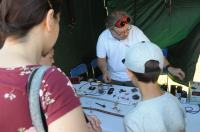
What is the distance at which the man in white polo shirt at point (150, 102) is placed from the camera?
6.72ft

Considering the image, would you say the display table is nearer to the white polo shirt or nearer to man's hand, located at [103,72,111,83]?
man's hand, located at [103,72,111,83]

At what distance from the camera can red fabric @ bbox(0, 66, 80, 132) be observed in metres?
1.07

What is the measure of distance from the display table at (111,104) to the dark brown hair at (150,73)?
2.55 ft

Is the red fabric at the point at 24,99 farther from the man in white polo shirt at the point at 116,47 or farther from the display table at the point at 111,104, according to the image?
the man in white polo shirt at the point at 116,47

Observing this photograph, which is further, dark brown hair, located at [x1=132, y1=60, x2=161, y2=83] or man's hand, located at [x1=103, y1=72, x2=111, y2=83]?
man's hand, located at [x1=103, y1=72, x2=111, y2=83]

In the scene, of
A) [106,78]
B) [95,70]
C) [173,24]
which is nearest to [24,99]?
[106,78]

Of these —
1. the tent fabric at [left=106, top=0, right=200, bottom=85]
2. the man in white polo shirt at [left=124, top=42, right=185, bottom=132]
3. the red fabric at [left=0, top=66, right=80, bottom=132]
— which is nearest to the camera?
the red fabric at [left=0, top=66, right=80, bottom=132]

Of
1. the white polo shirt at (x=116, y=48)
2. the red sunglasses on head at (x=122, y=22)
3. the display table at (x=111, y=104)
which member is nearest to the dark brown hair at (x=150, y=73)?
the display table at (x=111, y=104)

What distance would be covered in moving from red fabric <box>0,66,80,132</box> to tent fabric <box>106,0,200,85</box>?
4.05 m

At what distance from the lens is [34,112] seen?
1.07m

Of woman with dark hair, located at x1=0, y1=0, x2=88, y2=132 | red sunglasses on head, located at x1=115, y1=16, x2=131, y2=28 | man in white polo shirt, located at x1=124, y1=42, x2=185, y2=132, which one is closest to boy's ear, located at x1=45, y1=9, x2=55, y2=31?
woman with dark hair, located at x1=0, y1=0, x2=88, y2=132

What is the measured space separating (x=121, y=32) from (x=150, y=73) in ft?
5.79

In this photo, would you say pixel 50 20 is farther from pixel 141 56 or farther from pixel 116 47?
pixel 116 47

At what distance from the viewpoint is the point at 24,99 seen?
1.07 meters
